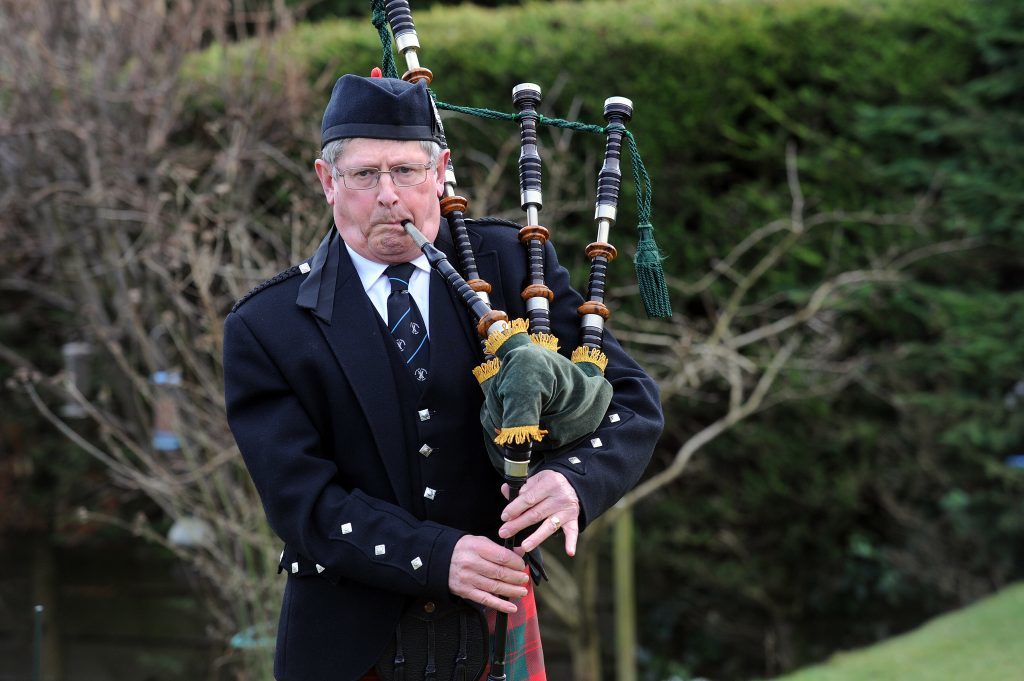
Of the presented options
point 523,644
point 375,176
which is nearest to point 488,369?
point 375,176

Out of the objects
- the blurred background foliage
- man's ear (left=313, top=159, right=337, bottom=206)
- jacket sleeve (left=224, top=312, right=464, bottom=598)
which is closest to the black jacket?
jacket sleeve (left=224, top=312, right=464, bottom=598)

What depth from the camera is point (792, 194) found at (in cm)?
582

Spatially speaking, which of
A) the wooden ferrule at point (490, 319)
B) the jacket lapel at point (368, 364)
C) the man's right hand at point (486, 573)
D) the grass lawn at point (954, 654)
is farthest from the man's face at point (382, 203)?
the grass lawn at point (954, 654)

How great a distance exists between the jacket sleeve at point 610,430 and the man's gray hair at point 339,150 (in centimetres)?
33

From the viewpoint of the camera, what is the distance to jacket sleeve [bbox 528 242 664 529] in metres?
1.98

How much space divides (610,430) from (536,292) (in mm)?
291

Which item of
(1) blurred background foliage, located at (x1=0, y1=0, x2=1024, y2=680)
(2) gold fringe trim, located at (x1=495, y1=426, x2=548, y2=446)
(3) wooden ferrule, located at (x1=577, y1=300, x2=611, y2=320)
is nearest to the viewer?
(2) gold fringe trim, located at (x1=495, y1=426, x2=548, y2=446)

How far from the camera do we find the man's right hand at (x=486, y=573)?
76.3 inches

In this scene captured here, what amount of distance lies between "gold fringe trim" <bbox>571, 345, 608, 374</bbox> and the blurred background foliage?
11.3 feet

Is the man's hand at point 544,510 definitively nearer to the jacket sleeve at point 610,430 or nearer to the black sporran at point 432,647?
the jacket sleeve at point 610,430

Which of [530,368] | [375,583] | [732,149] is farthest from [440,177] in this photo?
[732,149]

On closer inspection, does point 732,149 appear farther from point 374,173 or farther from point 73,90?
point 374,173

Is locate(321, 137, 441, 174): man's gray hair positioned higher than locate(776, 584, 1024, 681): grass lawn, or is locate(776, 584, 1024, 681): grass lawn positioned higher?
locate(321, 137, 441, 174): man's gray hair

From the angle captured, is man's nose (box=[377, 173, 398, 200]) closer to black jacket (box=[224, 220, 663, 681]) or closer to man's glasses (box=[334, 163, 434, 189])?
man's glasses (box=[334, 163, 434, 189])
